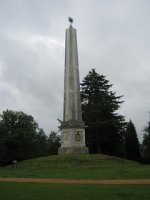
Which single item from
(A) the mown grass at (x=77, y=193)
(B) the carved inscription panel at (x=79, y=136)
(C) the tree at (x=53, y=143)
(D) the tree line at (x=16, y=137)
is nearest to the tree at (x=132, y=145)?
(B) the carved inscription panel at (x=79, y=136)

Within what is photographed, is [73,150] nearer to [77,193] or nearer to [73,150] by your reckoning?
[73,150]

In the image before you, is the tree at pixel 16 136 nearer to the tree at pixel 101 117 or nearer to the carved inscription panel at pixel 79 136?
the tree at pixel 101 117

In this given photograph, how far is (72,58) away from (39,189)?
91.9 feet

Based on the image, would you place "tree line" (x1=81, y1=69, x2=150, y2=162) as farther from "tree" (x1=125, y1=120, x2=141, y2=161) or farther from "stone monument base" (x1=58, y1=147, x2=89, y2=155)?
"stone monument base" (x1=58, y1=147, x2=89, y2=155)

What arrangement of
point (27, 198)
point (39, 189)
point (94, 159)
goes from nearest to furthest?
point (27, 198) < point (39, 189) < point (94, 159)

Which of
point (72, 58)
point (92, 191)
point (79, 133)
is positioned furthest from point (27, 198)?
point (72, 58)

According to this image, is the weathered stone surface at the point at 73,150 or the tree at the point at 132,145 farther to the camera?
the tree at the point at 132,145

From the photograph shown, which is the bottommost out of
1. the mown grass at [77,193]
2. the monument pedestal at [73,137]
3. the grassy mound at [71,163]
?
the mown grass at [77,193]

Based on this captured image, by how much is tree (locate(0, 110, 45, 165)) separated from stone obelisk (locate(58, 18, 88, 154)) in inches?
790

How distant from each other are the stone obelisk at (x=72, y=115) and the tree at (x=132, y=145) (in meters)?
14.3

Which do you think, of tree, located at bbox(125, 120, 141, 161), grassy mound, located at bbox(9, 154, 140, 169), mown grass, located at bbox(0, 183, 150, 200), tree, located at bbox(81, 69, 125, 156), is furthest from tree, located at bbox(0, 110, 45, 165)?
mown grass, located at bbox(0, 183, 150, 200)

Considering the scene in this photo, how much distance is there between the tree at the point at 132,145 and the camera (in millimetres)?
52094

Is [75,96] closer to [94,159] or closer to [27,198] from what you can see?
[94,159]

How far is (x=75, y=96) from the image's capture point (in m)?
40.5
